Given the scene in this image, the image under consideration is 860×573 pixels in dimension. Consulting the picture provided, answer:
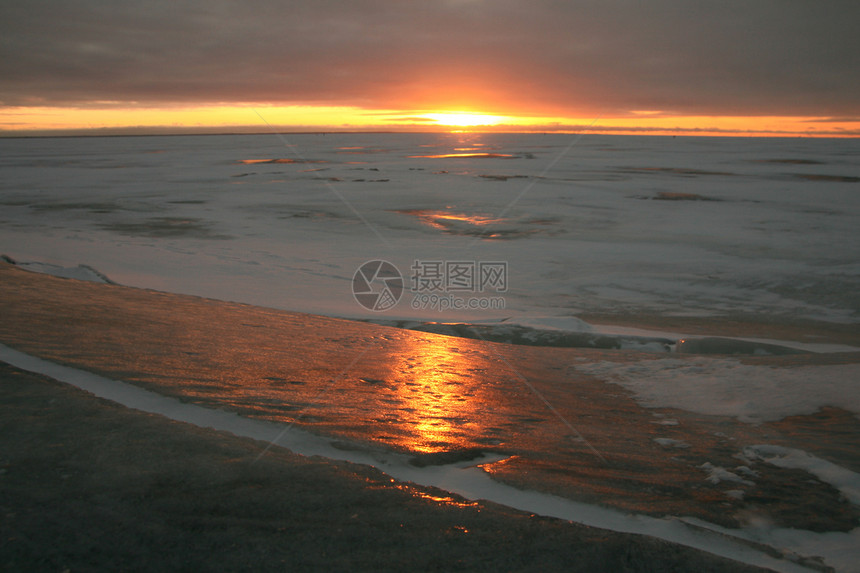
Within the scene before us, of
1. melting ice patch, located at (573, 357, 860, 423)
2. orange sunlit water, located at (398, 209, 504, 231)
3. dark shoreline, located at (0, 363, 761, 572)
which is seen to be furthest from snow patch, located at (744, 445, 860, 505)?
orange sunlit water, located at (398, 209, 504, 231)

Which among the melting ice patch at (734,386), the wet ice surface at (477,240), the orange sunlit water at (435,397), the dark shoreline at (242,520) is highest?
the wet ice surface at (477,240)

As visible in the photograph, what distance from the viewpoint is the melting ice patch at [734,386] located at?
3.41 metres

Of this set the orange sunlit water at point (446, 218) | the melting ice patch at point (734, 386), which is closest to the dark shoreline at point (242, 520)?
the melting ice patch at point (734, 386)

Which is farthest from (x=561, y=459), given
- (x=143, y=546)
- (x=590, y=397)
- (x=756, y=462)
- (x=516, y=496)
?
(x=143, y=546)

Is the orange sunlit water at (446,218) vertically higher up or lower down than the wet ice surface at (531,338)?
higher up

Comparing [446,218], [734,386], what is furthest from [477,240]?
[734,386]
